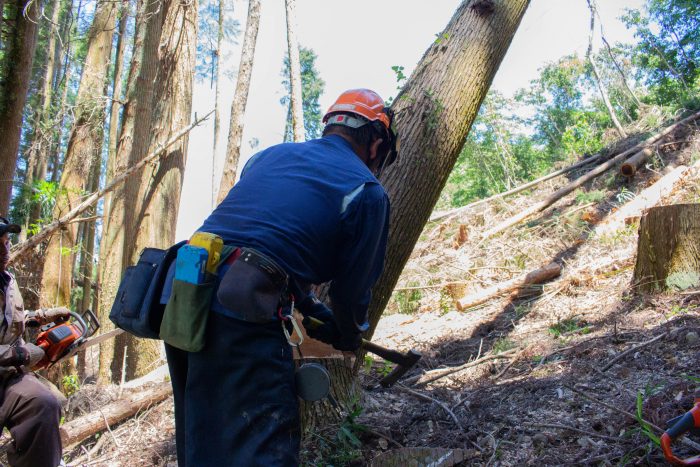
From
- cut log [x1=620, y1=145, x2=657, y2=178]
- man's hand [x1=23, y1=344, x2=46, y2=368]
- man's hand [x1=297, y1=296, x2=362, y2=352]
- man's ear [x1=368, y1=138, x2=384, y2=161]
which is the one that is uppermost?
cut log [x1=620, y1=145, x2=657, y2=178]

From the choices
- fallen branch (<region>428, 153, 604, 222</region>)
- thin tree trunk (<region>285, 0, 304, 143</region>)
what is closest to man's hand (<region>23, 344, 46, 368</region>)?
thin tree trunk (<region>285, 0, 304, 143</region>)

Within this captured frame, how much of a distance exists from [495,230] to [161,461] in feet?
24.3

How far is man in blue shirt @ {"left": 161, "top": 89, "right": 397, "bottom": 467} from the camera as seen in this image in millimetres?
2066

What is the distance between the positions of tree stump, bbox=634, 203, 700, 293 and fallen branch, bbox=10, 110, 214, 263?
5.88 meters

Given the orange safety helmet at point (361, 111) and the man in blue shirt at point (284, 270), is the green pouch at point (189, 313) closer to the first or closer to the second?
the man in blue shirt at point (284, 270)

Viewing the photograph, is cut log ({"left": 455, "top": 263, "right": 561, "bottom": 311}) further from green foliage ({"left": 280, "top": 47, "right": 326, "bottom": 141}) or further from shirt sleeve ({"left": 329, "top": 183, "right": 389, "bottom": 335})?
green foliage ({"left": 280, "top": 47, "right": 326, "bottom": 141})

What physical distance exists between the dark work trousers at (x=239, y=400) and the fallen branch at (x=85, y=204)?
5.63 m

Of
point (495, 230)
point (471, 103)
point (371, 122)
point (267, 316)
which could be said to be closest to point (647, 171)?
point (495, 230)

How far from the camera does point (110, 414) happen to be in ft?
14.5

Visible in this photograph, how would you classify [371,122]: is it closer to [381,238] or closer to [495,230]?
[381,238]

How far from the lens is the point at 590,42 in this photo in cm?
794

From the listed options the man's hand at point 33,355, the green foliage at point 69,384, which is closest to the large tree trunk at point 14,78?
the man's hand at point 33,355

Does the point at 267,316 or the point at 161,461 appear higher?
the point at 267,316

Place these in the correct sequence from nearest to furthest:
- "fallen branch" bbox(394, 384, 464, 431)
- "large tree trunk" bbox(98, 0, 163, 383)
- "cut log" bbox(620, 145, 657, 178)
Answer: "fallen branch" bbox(394, 384, 464, 431) < "large tree trunk" bbox(98, 0, 163, 383) < "cut log" bbox(620, 145, 657, 178)
